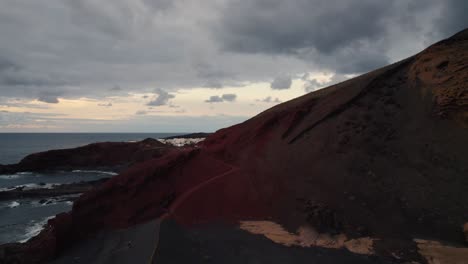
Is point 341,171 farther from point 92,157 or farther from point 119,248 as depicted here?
point 92,157

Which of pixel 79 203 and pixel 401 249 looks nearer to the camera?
pixel 401 249

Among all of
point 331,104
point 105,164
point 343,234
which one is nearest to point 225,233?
point 343,234

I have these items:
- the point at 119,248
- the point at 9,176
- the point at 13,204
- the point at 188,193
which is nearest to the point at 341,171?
the point at 188,193

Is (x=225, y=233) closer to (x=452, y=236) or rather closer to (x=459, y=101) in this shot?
(x=452, y=236)

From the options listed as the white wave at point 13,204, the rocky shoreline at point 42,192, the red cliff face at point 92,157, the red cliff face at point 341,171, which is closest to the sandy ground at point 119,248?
the red cliff face at point 341,171

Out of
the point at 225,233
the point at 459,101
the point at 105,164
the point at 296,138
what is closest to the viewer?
the point at 225,233

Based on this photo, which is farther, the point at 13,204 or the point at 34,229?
the point at 13,204

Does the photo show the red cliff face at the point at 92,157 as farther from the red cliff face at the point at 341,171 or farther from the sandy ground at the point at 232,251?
the sandy ground at the point at 232,251

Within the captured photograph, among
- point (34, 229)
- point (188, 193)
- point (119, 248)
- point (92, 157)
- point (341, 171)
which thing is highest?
point (341, 171)
